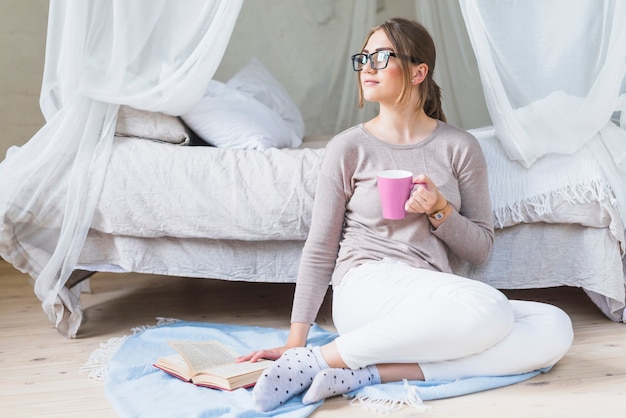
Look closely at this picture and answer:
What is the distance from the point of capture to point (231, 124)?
2539mm

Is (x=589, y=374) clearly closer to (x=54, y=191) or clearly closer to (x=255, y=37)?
(x=54, y=191)

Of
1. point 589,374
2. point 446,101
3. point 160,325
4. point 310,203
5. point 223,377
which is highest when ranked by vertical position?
point 446,101

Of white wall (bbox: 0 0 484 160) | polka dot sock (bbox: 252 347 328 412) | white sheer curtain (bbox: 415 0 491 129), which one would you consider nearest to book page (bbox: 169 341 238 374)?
polka dot sock (bbox: 252 347 328 412)

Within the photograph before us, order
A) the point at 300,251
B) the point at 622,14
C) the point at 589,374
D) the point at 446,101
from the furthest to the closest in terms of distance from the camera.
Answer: the point at 446,101, the point at 300,251, the point at 622,14, the point at 589,374

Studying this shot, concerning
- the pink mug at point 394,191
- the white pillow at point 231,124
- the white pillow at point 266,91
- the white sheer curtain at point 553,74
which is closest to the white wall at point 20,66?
the white pillow at point 266,91

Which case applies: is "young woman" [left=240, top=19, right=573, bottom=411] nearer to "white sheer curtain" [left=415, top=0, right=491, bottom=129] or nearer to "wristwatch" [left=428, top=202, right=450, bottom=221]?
"wristwatch" [left=428, top=202, right=450, bottom=221]

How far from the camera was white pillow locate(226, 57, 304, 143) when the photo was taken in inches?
124

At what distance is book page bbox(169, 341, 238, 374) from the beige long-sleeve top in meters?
0.19

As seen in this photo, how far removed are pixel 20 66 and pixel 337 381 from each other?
2.40 metres

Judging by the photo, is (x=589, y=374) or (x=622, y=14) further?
(x=622, y=14)

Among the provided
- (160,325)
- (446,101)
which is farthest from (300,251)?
(446,101)

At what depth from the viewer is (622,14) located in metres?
2.16

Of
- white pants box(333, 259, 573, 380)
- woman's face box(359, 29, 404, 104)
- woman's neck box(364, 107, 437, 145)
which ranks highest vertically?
woman's face box(359, 29, 404, 104)

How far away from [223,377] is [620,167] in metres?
1.24
